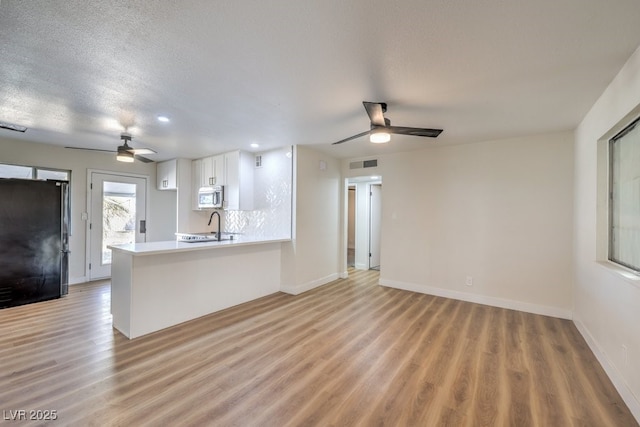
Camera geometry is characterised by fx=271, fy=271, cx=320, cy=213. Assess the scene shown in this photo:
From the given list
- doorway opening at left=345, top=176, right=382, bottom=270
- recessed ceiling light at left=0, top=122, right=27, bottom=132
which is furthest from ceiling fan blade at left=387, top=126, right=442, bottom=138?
recessed ceiling light at left=0, top=122, right=27, bottom=132

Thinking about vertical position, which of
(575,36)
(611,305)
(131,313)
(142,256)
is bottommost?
(131,313)

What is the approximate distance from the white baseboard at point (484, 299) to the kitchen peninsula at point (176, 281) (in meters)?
2.51

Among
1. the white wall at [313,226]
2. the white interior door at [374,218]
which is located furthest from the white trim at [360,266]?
the white wall at [313,226]

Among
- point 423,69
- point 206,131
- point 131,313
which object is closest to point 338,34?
point 423,69

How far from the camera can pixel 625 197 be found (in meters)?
2.29

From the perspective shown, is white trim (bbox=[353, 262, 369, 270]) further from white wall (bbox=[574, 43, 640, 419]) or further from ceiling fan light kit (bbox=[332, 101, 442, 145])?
ceiling fan light kit (bbox=[332, 101, 442, 145])

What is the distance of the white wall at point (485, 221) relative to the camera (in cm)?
360

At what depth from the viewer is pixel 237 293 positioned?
391 cm

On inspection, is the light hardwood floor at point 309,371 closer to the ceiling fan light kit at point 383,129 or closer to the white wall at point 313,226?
the white wall at point 313,226

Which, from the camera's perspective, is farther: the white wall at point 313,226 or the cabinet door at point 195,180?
the cabinet door at point 195,180

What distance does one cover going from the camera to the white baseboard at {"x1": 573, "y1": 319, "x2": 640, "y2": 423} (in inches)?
71.3

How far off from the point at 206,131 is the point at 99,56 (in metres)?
1.85

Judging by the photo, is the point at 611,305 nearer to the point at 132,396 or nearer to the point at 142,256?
the point at 132,396

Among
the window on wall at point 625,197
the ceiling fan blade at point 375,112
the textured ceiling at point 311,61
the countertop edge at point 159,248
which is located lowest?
the countertop edge at point 159,248
